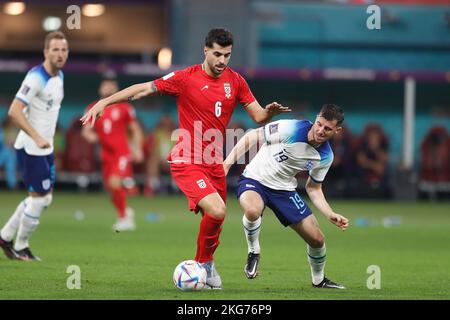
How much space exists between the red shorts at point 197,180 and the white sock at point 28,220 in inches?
119

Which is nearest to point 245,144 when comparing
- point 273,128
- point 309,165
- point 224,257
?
point 273,128

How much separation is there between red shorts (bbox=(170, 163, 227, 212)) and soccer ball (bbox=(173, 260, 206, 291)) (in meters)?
0.54

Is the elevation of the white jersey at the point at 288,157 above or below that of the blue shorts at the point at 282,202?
above

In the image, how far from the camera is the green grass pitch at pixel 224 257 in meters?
9.93

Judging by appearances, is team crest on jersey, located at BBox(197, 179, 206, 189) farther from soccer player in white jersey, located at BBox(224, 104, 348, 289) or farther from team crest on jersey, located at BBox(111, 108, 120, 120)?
team crest on jersey, located at BBox(111, 108, 120, 120)

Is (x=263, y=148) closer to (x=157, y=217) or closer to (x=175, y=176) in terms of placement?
(x=175, y=176)

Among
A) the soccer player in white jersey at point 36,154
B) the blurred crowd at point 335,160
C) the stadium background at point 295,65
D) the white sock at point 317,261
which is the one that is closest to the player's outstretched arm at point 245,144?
the white sock at point 317,261

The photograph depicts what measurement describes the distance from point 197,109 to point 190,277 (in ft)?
5.17

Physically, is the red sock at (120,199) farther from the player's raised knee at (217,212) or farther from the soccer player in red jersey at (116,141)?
the player's raised knee at (217,212)

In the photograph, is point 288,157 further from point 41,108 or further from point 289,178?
point 41,108

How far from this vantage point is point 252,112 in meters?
10.6

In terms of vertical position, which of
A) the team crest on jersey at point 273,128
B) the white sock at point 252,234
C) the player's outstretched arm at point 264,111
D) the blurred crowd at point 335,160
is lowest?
the blurred crowd at point 335,160

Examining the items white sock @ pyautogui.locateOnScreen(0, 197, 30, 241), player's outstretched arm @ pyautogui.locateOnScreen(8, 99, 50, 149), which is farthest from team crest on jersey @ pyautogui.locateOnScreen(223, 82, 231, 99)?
white sock @ pyautogui.locateOnScreen(0, 197, 30, 241)
